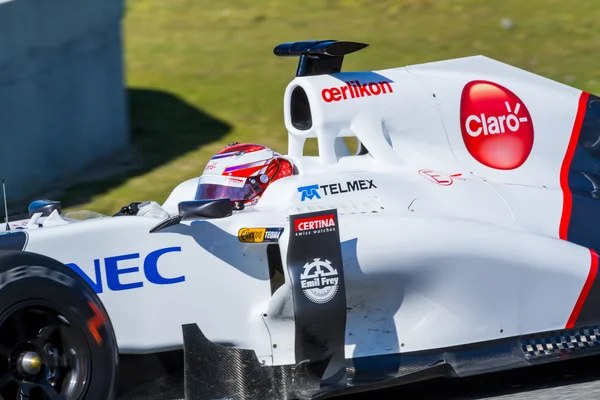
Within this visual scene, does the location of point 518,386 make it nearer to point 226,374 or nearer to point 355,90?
point 226,374

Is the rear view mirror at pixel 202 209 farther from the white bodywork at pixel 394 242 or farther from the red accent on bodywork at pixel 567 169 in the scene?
the red accent on bodywork at pixel 567 169

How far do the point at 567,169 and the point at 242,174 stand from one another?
6.16ft

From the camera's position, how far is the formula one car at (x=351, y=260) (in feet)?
15.4

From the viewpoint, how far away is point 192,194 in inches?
247

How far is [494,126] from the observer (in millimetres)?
6066

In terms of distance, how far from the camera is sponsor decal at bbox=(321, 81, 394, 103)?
5820mm

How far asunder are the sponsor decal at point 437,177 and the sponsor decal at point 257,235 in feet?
3.52

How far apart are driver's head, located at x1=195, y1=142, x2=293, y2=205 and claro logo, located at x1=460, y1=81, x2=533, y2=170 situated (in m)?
1.07

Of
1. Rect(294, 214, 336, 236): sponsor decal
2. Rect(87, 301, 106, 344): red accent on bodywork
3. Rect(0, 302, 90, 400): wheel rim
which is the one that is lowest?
Rect(0, 302, 90, 400): wheel rim

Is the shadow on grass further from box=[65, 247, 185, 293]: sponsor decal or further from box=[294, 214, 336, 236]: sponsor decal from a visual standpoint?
box=[294, 214, 336, 236]: sponsor decal

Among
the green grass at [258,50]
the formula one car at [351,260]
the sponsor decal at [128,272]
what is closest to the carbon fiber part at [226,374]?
the formula one car at [351,260]

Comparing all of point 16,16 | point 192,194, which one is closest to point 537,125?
point 192,194

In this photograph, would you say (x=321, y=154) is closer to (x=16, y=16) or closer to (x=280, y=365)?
(x=280, y=365)

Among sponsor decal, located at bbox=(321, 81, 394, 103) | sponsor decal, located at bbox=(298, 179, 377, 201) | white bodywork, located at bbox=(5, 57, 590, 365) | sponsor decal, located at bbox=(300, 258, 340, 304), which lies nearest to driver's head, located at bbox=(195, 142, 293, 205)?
white bodywork, located at bbox=(5, 57, 590, 365)
